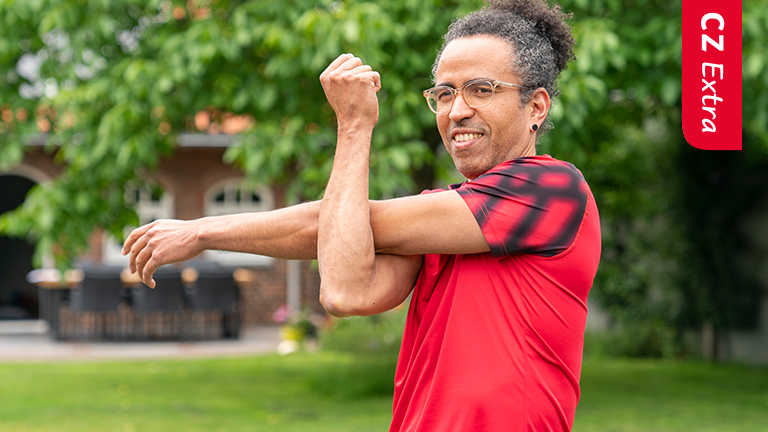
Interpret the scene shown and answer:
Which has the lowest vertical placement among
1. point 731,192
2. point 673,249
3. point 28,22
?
point 673,249

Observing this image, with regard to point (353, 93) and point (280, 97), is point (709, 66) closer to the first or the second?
point (353, 93)

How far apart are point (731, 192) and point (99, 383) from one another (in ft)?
26.1

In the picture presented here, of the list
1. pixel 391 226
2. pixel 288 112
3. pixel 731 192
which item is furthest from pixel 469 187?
pixel 731 192

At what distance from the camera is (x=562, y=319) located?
1592 mm

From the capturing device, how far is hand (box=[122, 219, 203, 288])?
1.67 m

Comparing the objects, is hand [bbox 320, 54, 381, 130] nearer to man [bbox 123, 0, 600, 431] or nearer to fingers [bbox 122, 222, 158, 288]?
man [bbox 123, 0, 600, 431]

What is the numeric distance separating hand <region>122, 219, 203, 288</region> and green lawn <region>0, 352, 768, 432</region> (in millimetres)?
5451

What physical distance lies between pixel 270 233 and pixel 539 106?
60 cm

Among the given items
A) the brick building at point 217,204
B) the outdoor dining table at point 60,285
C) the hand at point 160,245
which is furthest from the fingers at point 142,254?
the brick building at point 217,204

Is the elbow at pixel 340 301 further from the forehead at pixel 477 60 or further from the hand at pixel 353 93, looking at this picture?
the forehead at pixel 477 60

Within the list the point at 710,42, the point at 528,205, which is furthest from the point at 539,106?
the point at 710,42

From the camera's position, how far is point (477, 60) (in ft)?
5.48

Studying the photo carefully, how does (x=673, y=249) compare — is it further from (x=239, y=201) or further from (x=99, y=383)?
(x=239, y=201)

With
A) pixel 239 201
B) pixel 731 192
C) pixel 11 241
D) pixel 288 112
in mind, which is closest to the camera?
pixel 288 112
